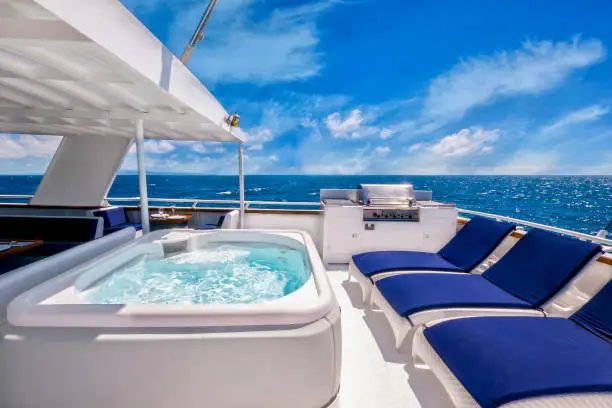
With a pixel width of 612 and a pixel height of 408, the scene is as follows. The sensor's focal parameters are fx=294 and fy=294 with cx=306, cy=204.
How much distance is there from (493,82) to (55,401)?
120ft

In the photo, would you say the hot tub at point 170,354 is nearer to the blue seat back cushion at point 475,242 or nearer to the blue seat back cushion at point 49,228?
the blue seat back cushion at point 475,242

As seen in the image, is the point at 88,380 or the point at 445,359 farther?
the point at 445,359

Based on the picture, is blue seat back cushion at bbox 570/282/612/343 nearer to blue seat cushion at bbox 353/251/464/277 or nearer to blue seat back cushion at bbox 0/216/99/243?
blue seat cushion at bbox 353/251/464/277

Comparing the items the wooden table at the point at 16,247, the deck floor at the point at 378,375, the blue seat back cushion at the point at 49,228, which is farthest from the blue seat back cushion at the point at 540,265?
the blue seat back cushion at the point at 49,228

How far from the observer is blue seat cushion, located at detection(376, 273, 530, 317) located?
1.61 meters

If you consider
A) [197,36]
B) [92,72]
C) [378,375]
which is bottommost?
[378,375]

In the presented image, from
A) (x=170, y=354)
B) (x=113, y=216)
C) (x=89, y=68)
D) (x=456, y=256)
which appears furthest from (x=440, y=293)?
(x=113, y=216)

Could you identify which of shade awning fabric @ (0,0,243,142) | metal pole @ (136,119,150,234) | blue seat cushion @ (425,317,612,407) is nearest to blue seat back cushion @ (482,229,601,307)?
blue seat cushion @ (425,317,612,407)

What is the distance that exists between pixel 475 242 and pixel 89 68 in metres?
2.87

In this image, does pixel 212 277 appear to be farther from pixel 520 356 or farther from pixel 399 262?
pixel 520 356

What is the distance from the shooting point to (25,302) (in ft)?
3.81

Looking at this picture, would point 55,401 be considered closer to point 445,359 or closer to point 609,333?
point 445,359

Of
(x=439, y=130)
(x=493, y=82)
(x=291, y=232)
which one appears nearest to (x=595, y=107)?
(x=493, y=82)

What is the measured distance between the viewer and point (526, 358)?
3.58ft
